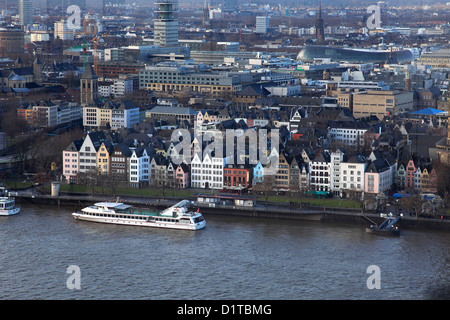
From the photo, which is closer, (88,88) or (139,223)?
(139,223)

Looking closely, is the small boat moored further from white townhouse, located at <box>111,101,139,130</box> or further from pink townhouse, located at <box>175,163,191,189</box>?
white townhouse, located at <box>111,101,139,130</box>

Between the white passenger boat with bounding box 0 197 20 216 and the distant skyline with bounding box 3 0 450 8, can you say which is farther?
the distant skyline with bounding box 3 0 450 8

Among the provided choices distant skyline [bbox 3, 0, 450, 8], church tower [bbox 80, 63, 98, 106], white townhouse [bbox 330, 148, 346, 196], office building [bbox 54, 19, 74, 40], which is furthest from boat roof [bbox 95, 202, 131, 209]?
distant skyline [bbox 3, 0, 450, 8]

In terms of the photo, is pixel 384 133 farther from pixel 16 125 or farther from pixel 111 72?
pixel 111 72

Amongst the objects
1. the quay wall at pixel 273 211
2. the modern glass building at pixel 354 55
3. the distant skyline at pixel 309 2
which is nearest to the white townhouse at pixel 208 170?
the quay wall at pixel 273 211

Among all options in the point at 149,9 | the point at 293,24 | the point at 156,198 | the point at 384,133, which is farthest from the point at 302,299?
the point at 149,9

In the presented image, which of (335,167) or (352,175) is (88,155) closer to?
(335,167)

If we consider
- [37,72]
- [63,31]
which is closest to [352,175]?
[37,72]
